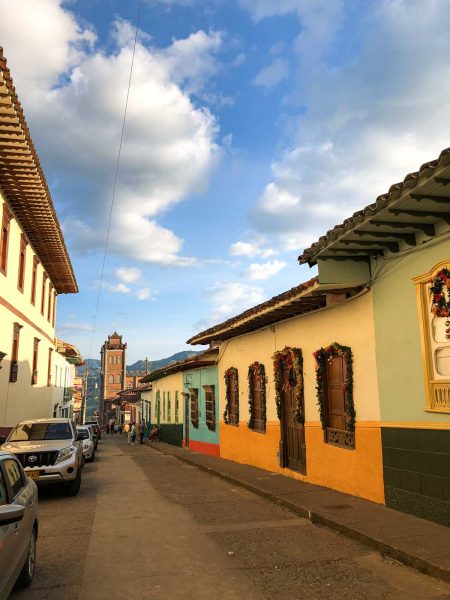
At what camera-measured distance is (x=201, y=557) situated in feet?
20.5

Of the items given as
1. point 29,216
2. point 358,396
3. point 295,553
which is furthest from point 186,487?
point 29,216

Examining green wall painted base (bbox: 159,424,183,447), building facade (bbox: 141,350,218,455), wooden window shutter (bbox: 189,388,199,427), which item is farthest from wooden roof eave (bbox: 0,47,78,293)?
green wall painted base (bbox: 159,424,183,447)

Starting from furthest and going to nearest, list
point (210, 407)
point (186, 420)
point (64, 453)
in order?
point (186, 420) → point (210, 407) → point (64, 453)

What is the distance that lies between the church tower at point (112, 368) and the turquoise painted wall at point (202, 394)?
78269 millimetres

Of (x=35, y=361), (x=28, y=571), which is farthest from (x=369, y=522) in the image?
(x=35, y=361)

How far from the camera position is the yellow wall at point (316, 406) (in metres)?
9.17

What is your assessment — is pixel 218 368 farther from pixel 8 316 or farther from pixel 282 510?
pixel 282 510

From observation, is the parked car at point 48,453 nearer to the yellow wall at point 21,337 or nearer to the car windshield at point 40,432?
the car windshield at point 40,432

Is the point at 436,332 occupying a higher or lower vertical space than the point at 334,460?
higher

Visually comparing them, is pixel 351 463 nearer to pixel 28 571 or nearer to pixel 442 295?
pixel 442 295

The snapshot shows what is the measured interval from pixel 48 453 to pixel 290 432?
5.92 m

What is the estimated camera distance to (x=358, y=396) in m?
9.61

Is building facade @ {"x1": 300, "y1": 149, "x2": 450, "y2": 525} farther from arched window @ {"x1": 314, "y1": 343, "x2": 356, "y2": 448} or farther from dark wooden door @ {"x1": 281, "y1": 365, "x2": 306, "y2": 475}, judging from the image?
dark wooden door @ {"x1": 281, "y1": 365, "x2": 306, "y2": 475}

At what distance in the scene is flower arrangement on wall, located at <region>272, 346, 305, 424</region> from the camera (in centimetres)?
1206
